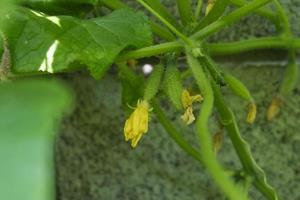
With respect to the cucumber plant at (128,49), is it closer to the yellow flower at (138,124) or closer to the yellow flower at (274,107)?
the yellow flower at (138,124)

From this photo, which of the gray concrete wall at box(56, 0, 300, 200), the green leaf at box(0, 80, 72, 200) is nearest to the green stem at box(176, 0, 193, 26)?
the gray concrete wall at box(56, 0, 300, 200)

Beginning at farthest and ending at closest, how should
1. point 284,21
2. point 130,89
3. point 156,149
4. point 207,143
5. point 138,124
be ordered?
point 156,149, point 284,21, point 130,89, point 138,124, point 207,143

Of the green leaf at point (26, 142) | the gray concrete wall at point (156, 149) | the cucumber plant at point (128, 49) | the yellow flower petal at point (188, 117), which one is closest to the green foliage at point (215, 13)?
the cucumber plant at point (128, 49)

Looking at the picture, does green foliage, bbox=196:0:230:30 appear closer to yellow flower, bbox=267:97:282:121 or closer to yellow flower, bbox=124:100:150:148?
yellow flower, bbox=124:100:150:148

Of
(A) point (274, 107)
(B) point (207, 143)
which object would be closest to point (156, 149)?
(A) point (274, 107)

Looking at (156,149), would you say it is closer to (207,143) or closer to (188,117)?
(188,117)

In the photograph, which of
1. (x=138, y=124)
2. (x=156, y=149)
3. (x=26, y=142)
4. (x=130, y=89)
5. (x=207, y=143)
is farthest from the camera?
(x=156, y=149)
